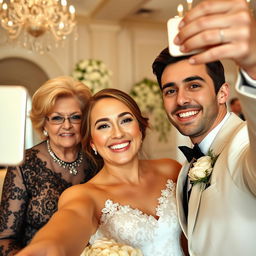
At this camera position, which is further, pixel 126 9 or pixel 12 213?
pixel 126 9

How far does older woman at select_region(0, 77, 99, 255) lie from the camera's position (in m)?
2.37

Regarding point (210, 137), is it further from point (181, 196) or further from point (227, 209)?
point (227, 209)

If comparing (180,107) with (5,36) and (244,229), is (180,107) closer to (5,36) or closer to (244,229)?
(244,229)

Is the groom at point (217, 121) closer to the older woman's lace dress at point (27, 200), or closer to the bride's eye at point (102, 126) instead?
the bride's eye at point (102, 126)

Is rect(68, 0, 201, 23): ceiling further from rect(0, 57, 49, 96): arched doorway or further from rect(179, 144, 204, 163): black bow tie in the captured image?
rect(179, 144, 204, 163): black bow tie

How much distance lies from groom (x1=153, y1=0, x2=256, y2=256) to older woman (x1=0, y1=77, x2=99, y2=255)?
955 mm

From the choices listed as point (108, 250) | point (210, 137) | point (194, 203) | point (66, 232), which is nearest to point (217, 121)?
point (210, 137)

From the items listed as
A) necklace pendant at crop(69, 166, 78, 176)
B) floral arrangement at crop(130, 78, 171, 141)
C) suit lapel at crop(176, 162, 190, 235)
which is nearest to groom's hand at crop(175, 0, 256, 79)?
suit lapel at crop(176, 162, 190, 235)

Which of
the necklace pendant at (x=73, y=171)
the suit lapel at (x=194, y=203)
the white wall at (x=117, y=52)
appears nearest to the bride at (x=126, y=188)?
the necklace pendant at (x=73, y=171)

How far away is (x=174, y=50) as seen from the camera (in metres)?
0.69

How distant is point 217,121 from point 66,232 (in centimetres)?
100

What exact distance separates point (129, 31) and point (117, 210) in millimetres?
6574

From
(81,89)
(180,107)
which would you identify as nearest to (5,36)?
(81,89)

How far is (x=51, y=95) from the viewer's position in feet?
8.55
